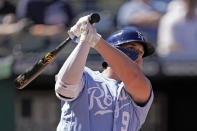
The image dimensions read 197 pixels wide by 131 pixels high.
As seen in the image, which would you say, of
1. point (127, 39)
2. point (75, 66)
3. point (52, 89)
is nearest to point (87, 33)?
point (75, 66)

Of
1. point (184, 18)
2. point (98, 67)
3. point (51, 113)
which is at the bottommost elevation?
point (51, 113)

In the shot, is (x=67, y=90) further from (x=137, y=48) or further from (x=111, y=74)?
(x=137, y=48)

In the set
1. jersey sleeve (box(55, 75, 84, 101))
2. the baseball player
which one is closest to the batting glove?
the baseball player

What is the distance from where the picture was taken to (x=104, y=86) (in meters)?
3.58

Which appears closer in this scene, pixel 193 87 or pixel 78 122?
pixel 78 122

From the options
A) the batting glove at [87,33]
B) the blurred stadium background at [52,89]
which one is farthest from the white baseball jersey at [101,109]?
the blurred stadium background at [52,89]

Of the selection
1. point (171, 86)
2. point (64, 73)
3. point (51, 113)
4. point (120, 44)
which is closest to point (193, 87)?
point (171, 86)

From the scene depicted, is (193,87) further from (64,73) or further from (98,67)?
(64,73)

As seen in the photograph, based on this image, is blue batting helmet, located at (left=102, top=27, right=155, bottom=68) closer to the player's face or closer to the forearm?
the player's face

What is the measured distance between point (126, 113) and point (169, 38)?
3940 mm

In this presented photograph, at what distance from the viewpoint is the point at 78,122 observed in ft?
11.3

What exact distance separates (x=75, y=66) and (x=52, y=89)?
182 inches

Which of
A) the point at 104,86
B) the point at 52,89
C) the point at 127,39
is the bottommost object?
the point at 52,89

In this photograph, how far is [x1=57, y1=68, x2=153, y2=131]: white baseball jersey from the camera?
344 cm
